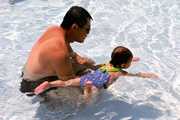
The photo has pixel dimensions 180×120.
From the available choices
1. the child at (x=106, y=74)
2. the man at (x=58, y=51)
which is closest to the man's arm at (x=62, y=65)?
the man at (x=58, y=51)

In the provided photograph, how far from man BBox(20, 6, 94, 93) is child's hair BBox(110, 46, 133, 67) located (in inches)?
15.7

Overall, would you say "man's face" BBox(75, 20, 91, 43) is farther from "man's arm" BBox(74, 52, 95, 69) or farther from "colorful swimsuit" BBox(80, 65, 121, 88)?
"man's arm" BBox(74, 52, 95, 69)

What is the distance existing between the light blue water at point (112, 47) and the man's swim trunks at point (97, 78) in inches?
16.5

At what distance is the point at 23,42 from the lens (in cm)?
670

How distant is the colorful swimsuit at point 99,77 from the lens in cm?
469

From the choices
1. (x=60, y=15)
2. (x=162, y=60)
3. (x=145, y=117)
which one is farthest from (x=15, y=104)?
(x=60, y=15)

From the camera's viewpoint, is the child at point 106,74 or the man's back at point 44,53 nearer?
the man's back at point 44,53

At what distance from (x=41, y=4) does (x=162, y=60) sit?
2999mm

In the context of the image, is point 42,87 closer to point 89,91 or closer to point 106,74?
point 89,91

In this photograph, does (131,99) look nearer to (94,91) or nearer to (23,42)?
(94,91)

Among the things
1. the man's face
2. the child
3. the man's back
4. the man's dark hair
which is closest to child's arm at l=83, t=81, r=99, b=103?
the child

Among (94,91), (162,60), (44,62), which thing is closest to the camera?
(44,62)

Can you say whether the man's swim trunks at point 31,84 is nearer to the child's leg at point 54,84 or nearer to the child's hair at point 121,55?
the child's leg at point 54,84

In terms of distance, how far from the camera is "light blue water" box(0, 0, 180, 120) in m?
4.98
